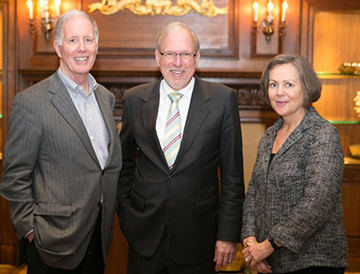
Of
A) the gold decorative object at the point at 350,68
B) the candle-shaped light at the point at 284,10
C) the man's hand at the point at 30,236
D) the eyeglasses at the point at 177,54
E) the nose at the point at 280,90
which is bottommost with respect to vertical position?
the man's hand at the point at 30,236

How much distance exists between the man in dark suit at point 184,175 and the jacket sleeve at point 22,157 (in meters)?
0.51

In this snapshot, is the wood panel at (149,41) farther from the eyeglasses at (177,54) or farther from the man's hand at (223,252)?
the man's hand at (223,252)

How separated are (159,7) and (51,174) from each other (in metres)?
2.31

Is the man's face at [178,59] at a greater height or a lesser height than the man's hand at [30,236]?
greater

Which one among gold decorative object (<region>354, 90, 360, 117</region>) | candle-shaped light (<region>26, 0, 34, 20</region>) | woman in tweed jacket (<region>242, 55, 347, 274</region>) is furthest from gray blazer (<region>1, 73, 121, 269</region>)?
gold decorative object (<region>354, 90, 360, 117</region>)

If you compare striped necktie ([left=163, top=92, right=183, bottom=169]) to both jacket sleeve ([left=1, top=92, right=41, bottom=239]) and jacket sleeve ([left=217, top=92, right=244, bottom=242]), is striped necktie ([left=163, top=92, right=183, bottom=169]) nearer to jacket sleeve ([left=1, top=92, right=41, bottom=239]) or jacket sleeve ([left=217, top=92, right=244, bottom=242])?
jacket sleeve ([left=217, top=92, right=244, bottom=242])

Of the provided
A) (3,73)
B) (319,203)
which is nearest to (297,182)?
(319,203)

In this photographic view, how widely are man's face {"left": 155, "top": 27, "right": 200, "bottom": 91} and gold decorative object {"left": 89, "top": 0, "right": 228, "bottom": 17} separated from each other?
5.81ft

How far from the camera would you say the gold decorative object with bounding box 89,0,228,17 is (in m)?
3.83

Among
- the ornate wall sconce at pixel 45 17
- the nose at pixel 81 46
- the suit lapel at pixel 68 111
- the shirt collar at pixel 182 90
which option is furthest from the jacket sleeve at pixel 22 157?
the ornate wall sconce at pixel 45 17

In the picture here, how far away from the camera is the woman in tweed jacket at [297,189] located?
1.83m

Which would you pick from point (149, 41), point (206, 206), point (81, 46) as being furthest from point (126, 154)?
point (149, 41)

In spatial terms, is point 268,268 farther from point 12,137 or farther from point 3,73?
point 3,73

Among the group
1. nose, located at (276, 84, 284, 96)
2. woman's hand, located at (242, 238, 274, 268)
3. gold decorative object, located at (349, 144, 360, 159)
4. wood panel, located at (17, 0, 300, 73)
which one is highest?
wood panel, located at (17, 0, 300, 73)
